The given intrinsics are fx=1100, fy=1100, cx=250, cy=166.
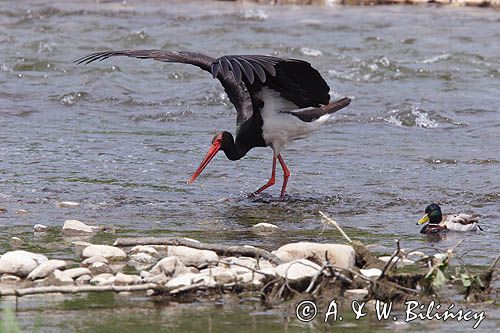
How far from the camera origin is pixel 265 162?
8953 millimetres

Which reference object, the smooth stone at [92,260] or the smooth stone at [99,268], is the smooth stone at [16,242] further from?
the smooth stone at [99,268]

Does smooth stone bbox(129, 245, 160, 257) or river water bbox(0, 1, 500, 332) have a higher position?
smooth stone bbox(129, 245, 160, 257)

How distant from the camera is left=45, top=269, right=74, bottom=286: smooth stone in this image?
4520 mm

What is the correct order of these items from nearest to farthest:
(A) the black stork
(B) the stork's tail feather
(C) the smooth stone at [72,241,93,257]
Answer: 1. (C) the smooth stone at [72,241,93,257]
2. (A) the black stork
3. (B) the stork's tail feather

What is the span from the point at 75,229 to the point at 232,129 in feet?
15.6

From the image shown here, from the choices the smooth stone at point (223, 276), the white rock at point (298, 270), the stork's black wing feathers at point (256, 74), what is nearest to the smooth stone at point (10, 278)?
the smooth stone at point (223, 276)

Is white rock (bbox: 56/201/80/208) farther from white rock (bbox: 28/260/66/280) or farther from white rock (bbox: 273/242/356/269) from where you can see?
white rock (bbox: 273/242/356/269)

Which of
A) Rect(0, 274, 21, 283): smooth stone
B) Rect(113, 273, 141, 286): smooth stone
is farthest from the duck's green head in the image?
Rect(0, 274, 21, 283): smooth stone

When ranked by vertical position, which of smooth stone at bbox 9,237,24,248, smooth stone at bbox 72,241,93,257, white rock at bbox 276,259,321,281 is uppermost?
white rock at bbox 276,259,321,281

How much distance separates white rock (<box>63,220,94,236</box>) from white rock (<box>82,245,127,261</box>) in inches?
27.2

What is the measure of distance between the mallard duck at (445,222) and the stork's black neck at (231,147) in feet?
6.90

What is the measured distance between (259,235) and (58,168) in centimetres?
248

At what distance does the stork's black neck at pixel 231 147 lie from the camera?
7.95 meters

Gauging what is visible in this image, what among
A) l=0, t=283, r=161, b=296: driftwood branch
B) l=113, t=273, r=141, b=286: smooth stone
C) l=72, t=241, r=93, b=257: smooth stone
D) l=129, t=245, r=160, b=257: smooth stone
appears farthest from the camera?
l=72, t=241, r=93, b=257: smooth stone
